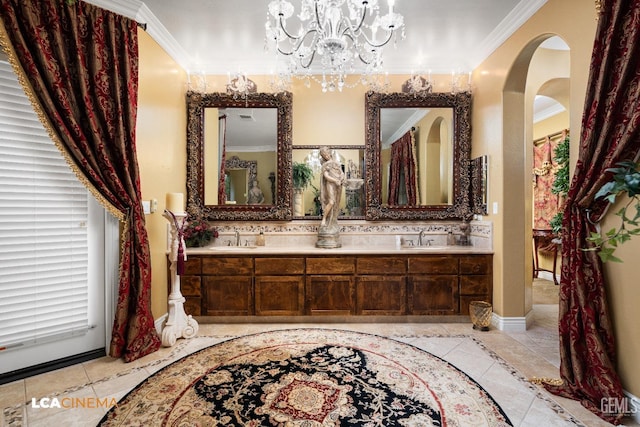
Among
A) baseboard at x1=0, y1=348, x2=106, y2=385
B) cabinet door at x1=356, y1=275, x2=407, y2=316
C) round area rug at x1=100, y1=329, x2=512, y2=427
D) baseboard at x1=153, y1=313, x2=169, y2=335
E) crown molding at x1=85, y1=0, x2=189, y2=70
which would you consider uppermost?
crown molding at x1=85, y1=0, x2=189, y2=70

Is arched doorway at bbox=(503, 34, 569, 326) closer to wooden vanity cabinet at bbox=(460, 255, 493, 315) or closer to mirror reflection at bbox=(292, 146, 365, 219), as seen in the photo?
wooden vanity cabinet at bbox=(460, 255, 493, 315)

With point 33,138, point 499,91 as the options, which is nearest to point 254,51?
point 33,138

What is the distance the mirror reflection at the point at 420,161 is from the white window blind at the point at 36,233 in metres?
3.14

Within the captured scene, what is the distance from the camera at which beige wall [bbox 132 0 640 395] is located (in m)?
2.94

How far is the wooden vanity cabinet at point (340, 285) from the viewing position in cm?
343

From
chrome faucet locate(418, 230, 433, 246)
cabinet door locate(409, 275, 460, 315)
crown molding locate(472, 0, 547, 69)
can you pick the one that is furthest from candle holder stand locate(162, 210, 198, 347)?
crown molding locate(472, 0, 547, 69)

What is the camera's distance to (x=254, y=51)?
142 inches

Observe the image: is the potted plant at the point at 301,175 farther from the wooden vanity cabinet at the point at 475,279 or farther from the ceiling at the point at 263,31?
the wooden vanity cabinet at the point at 475,279

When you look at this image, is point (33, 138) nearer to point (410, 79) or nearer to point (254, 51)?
point (254, 51)

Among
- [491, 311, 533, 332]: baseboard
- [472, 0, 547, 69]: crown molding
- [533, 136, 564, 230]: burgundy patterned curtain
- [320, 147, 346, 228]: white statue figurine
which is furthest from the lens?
[533, 136, 564, 230]: burgundy patterned curtain

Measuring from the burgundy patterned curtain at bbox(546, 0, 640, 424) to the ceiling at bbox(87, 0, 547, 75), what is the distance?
111 cm

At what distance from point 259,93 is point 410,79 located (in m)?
1.90

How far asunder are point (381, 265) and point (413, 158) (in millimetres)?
1436

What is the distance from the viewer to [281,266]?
344 centimetres
